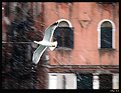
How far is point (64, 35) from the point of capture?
624 cm

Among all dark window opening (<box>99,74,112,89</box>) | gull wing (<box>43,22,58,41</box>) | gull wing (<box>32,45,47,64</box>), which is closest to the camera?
gull wing (<box>43,22,58,41</box>)

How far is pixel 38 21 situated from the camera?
6.32 meters

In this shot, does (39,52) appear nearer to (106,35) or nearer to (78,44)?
(78,44)

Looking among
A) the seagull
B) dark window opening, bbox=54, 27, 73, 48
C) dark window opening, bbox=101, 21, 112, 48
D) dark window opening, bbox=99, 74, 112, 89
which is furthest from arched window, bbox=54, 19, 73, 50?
dark window opening, bbox=99, 74, 112, 89

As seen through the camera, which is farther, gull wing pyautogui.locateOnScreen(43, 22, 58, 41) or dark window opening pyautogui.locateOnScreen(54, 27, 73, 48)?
dark window opening pyautogui.locateOnScreen(54, 27, 73, 48)

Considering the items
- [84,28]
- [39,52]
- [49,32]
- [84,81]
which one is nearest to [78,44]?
[84,28]

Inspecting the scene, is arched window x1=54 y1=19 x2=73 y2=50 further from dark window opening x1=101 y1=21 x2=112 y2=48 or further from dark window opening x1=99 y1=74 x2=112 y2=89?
dark window opening x1=99 y1=74 x2=112 y2=89

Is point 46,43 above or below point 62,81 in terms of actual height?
above

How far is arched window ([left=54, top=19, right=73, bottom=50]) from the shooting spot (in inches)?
243

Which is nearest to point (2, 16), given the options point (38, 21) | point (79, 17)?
point (38, 21)

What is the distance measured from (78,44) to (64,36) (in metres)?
0.23

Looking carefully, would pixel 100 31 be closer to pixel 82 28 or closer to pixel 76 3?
pixel 82 28

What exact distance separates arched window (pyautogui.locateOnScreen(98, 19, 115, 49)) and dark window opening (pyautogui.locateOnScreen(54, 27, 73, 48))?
0.27m

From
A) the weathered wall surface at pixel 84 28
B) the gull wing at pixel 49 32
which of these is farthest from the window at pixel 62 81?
the gull wing at pixel 49 32
